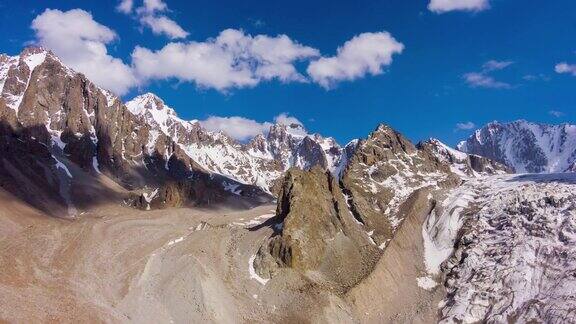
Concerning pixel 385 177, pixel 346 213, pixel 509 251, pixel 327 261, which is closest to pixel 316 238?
pixel 327 261

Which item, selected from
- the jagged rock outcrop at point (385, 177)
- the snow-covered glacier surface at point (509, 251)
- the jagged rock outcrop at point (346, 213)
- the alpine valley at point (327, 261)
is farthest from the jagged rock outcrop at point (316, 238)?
the snow-covered glacier surface at point (509, 251)

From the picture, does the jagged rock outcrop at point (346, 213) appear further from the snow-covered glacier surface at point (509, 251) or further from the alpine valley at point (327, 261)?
the snow-covered glacier surface at point (509, 251)

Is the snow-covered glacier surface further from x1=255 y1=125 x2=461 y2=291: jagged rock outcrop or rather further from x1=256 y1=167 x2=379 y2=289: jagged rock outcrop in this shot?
x1=256 y1=167 x2=379 y2=289: jagged rock outcrop

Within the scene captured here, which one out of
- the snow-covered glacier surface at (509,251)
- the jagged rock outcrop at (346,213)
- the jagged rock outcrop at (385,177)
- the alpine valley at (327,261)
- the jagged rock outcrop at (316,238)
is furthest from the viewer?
the jagged rock outcrop at (385,177)

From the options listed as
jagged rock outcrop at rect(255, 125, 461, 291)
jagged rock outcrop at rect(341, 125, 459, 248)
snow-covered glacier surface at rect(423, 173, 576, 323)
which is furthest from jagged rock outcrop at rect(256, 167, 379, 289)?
snow-covered glacier surface at rect(423, 173, 576, 323)

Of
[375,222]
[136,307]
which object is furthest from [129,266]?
[375,222]

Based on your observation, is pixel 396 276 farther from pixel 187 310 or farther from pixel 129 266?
pixel 129 266

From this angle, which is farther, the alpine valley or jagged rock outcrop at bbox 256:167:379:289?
jagged rock outcrop at bbox 256:167:379:289

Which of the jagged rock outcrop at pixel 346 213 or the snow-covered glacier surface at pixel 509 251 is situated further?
the jagged rock outcrop at pixel 346 213

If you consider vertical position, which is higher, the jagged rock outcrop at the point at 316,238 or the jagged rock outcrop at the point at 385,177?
the jagged rock outcrop at the point at 385,177

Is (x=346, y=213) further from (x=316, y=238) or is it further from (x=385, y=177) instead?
(x=385, y=177)
